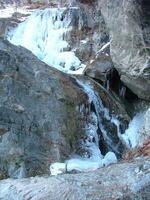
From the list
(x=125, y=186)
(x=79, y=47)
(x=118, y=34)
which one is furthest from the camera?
(x=79, y=47)

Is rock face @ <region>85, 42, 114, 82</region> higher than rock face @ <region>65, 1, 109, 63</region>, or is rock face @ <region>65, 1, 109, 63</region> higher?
rock face @ <region>65, 1, 109, 63</region>

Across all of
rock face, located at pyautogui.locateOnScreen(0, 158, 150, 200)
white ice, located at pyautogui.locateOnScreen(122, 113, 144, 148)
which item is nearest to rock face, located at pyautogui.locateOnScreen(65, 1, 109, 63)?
white ice, located at pyautogui.locateOnScreen(122, 113, 144, 148)

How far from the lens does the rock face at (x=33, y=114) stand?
875 cm

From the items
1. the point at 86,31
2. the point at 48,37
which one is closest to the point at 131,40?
the point at 86,31

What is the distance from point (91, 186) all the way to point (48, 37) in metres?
13.6

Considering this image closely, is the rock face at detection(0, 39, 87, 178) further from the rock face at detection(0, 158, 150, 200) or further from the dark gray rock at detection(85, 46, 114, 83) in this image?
the rock face at detection(0, 158, 150, 200)

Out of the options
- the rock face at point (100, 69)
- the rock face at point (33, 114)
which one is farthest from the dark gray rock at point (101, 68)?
the rock face at point (33, 114)

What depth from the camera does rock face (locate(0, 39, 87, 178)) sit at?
8750 mm

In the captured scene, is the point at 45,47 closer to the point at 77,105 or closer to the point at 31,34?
the point at 31,34

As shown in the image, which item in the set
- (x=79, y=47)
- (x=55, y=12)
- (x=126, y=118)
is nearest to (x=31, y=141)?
(x=126, y=118)

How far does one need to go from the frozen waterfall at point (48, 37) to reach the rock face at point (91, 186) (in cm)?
1090

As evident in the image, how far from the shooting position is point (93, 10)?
1616cm

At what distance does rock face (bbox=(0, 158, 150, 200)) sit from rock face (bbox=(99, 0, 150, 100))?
6.84 meters

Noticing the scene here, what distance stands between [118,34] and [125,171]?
782cm
